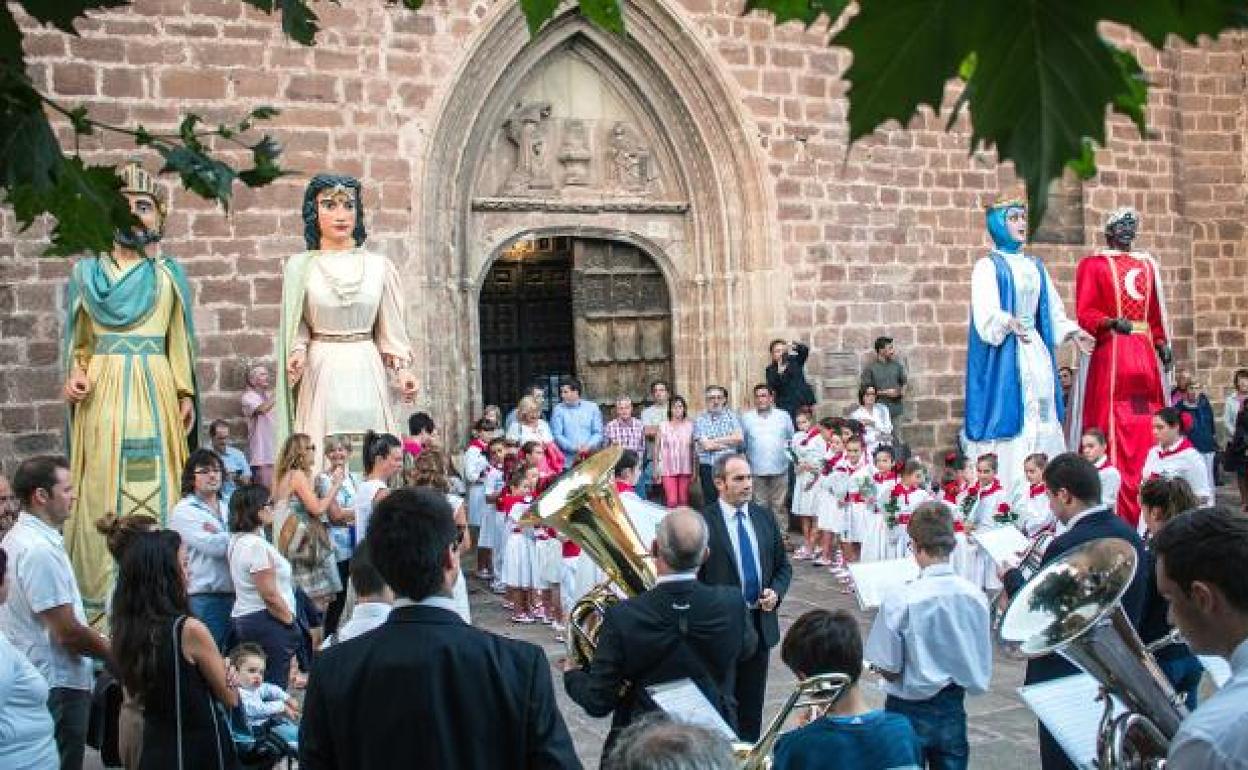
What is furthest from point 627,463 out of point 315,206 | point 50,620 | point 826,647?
point 826,647

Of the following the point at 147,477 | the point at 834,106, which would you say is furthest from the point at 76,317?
the point at 834,106

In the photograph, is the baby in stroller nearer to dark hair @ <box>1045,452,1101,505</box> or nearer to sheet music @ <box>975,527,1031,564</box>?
dark hair @ <box>1045,452,1101,505</box>

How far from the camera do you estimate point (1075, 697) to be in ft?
12.2

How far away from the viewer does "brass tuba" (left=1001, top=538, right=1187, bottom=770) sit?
3164mm

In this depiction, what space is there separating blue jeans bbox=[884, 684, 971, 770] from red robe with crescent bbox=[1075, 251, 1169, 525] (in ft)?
17.4

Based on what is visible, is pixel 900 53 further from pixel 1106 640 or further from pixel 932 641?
pixel 932 641

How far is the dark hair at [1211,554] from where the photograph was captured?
8.75ft

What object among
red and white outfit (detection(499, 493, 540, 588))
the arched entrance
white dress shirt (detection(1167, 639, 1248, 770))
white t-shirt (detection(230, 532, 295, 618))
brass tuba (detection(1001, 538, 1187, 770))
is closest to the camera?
white dress shirt (detection(1167, 639, 1248, 770))

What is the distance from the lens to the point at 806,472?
40.7 ft

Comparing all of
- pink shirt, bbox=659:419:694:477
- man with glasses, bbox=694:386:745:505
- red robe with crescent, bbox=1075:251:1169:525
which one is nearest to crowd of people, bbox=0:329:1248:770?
red robe with crescent, bbox=1075:251:1169:525

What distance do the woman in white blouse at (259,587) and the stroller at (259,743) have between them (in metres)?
1.43

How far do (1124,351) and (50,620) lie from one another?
7.58 metres

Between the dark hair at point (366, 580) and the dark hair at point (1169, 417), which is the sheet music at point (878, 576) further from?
the dark hair at point (1169, 417)

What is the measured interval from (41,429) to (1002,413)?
759 cm
